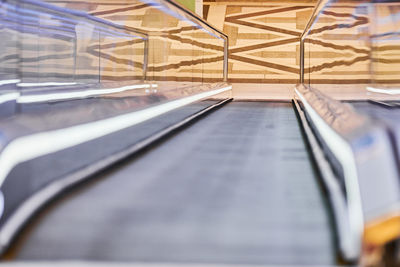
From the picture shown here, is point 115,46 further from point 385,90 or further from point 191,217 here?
point 191,217

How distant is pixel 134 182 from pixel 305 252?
1077 millimetres

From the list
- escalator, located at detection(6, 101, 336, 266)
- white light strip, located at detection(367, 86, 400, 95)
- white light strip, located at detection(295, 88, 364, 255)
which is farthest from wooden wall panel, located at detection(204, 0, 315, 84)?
white light strip, located at detection(295, 88, 364, 255)

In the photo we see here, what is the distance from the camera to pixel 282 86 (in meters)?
15.9

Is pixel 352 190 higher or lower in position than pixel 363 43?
lower

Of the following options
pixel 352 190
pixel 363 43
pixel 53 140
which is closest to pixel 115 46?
pixel 363 43

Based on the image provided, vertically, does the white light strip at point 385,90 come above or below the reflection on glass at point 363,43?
below

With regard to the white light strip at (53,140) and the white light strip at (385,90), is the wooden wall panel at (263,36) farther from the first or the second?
the white light strip at (53,140)

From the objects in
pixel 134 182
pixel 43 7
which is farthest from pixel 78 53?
pixel 134 182

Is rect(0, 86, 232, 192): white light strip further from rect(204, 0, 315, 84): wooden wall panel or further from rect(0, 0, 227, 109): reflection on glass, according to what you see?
rect(204, 0, 315, 84): wooden wall panel

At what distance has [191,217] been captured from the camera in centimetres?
207

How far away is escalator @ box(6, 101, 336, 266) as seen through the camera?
71.3 inches

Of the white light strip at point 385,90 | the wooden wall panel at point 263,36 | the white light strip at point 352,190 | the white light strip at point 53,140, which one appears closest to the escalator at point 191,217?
the white light strip at point 352,190

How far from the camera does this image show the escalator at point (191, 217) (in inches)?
71.3

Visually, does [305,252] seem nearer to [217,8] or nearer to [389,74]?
[389,74]
